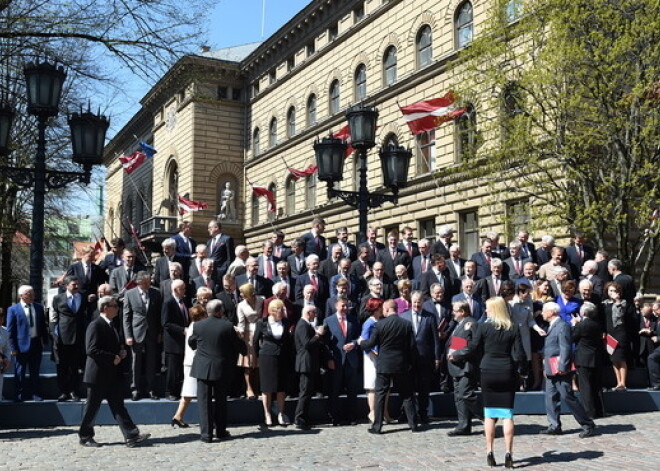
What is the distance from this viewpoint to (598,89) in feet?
60.3

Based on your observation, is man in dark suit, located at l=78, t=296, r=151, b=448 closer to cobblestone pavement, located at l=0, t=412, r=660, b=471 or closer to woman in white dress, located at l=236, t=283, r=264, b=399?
cobblestone pavement, located at l=0, t=412, r=660, b=471

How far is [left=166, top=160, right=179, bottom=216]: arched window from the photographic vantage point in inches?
2206

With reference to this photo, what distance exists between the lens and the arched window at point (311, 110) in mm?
43719

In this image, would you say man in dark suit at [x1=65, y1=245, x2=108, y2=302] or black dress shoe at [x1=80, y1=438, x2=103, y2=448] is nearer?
black dress shoe at [x1=80, y1=438, x2=103, y2=448]

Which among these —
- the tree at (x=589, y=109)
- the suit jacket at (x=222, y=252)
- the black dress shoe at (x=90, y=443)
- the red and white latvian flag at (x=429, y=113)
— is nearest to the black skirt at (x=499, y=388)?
the black dress shoe at (x=90, y=443)

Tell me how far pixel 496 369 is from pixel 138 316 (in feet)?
19.3

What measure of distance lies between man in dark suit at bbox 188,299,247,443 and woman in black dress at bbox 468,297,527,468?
11.3 feet

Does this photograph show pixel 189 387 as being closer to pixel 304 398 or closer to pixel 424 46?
pixel 304 398

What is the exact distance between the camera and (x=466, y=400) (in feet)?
35.8

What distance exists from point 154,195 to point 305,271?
4771 cm

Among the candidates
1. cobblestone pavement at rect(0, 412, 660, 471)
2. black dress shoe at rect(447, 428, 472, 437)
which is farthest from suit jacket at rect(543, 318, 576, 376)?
black dress shoe at rect(447, 428, 472, 437)

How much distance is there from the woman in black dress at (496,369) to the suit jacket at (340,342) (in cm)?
292

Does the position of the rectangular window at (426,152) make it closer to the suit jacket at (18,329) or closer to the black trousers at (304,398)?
the black trousers at (304,398)

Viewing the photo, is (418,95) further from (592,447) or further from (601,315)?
(592,447)
